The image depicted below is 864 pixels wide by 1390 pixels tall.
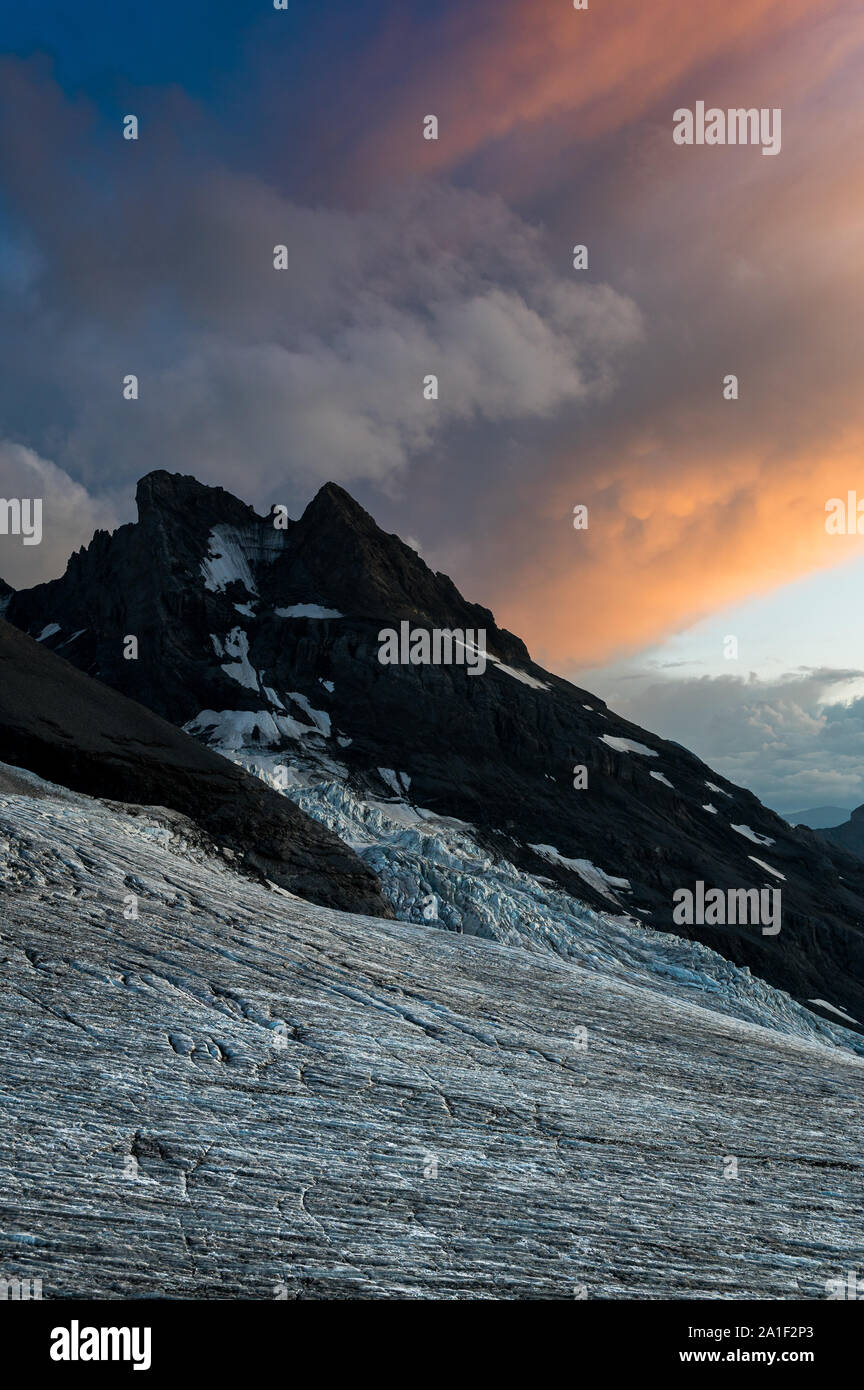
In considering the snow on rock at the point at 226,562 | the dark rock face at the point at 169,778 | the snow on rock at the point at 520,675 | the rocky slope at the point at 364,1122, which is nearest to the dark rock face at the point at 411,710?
the snow on rock at the point at 226,562

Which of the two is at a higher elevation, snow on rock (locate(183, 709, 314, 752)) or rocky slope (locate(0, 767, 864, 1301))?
snow on rock (locate(183, 709, 314, 752))

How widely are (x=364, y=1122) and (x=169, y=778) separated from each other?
31.6m

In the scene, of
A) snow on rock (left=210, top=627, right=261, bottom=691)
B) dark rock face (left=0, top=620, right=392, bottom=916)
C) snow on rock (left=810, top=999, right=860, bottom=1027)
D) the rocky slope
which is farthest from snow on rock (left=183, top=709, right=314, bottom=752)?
the rocky slope

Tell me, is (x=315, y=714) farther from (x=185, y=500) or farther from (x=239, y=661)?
(x=185, y=500)

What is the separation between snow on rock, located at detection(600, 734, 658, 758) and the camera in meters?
129

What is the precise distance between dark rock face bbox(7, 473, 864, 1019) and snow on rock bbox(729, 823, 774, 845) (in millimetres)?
581

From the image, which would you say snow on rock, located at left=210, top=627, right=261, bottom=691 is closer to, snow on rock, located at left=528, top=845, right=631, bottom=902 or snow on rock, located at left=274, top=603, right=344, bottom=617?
snow on rock, located at left=274, top=603, right=344, bottom=617

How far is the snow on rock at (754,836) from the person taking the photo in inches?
4897

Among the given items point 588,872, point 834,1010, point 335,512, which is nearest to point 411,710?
point 588,872

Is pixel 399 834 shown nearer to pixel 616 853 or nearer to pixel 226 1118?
pixel 616 853

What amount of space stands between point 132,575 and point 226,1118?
467 feet

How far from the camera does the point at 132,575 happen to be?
474ft

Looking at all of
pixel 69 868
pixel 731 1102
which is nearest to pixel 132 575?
pixel 69 868

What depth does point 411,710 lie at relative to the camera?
399 feet
